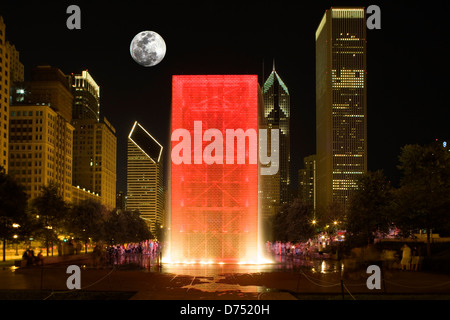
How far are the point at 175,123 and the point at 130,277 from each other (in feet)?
54.1

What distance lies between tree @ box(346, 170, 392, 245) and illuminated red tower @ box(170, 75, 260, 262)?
38.0 feet

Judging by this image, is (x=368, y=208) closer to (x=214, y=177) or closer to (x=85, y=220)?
(x=214, y=177)

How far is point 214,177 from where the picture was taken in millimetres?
38438

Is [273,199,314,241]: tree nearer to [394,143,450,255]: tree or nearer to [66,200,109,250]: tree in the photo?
[66,200,109,250]: tree

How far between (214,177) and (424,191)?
1479cm

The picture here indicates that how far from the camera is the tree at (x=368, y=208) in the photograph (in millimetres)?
44000

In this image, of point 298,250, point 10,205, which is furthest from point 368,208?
point 10,205

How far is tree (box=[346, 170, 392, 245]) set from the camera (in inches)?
1732

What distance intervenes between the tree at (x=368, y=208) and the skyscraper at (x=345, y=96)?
14521cm

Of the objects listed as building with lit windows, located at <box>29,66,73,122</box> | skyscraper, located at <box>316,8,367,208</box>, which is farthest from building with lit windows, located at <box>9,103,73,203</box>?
skyscraper, located at <box>316,8,367,208</box>

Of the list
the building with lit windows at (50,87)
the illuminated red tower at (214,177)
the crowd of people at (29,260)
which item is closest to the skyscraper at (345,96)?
the building with lit windows at (50,87)

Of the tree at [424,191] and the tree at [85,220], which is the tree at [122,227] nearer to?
the tree at [85,220]
